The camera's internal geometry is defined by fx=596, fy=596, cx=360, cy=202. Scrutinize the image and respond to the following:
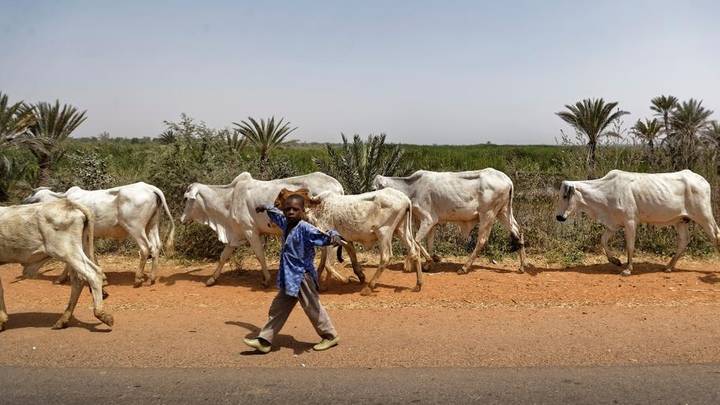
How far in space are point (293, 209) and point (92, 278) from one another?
265 centimetres

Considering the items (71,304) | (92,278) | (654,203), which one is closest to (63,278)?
(71,304)

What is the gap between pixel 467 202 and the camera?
11109 mm

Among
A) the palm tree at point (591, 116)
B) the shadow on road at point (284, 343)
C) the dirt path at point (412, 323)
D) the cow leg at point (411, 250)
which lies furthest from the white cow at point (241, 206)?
the palm tree at point (591, 116)

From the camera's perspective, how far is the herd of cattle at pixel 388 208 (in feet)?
30.3

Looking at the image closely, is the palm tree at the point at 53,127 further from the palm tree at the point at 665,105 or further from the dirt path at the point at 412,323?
the palm tree at the point at 665,105

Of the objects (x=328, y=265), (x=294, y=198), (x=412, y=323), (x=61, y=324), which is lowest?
(x=61, y=324)

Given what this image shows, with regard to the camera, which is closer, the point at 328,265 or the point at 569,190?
the point at 328,265

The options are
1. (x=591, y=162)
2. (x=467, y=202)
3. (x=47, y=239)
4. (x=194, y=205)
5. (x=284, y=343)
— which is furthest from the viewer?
(x=591, y=162)

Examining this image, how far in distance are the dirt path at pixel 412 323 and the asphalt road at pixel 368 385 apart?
0.29 m

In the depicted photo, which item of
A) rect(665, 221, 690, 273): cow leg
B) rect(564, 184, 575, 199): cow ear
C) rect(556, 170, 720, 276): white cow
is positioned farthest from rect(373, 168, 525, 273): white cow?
rect(665, 221, 690, 273): cow leg

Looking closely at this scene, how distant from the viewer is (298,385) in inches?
202

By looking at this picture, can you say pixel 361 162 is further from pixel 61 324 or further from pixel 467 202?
pixel 61 324

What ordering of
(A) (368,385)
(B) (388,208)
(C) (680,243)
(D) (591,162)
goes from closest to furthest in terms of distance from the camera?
(A) (368,385), (B) (388,208), (C) (680,243), (D) (591,162)

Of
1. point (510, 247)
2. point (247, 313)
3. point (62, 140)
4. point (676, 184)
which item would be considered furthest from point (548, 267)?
point (62, 140)
